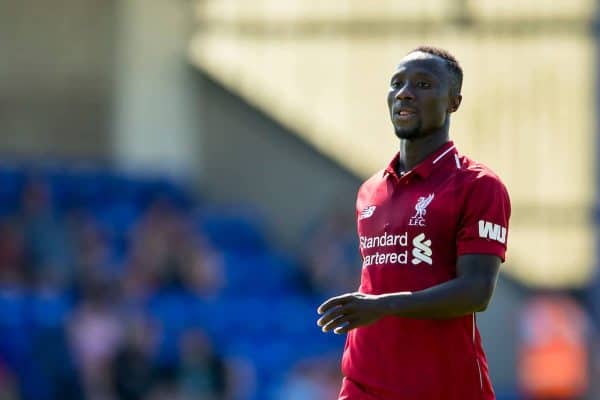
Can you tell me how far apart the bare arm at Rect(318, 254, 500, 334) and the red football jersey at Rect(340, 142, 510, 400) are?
5 cm

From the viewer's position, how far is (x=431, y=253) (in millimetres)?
4016

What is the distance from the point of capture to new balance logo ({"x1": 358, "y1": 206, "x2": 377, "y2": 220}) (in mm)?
4209

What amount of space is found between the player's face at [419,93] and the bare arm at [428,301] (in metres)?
0.46

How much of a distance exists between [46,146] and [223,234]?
2695 millimetres

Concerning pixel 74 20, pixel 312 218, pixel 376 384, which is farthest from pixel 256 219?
pixel 376 384

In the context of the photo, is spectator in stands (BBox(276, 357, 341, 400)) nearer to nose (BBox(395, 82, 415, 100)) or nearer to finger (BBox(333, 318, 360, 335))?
nose (BBox(395, 82, 415, 100))

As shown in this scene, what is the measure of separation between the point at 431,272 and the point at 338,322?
0.45 meters

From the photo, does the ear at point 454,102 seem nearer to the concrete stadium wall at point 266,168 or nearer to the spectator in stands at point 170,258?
the spectator in stands at point 170,258

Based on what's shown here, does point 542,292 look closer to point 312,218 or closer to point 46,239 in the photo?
point 312,218

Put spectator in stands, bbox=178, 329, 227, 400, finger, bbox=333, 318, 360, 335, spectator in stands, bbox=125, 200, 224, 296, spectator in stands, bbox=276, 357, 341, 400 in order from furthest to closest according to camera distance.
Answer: spectator in stands, bbox=125, 200, 224, 296
spectator in stands, bbox=178, 329, 227, 400
spectator in stands, bbox=276, 357, 341, 400
finger, bbox=333, 318, 360, 335

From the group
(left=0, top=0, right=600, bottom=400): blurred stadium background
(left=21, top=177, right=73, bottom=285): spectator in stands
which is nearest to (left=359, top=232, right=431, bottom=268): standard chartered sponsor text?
(left=21, top=177, right=73, bottom=285): spectator in stands

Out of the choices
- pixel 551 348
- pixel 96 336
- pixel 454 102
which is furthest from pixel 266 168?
pixel 454 102

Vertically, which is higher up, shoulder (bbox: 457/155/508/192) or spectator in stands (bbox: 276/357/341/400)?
shoulder (bbox: 457/155/508/192)

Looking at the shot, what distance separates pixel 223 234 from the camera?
1291cm
